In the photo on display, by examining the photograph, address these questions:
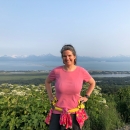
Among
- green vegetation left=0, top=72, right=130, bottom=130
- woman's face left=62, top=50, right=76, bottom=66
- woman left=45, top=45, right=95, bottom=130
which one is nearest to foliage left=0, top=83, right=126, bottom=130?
green vegetation left=0, top=72, right=130, bottom=130

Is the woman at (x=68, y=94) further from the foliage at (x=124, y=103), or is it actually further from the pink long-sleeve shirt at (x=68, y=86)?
the foliage at (x=124, y=103)

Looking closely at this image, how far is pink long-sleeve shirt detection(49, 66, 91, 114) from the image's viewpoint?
9.51 ft

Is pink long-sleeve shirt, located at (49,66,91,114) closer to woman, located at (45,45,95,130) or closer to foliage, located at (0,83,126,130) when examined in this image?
woman, located at (45,45,95,130)

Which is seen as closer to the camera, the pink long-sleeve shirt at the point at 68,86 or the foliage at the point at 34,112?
the pink long-sleeve shirt at the point at 68,86

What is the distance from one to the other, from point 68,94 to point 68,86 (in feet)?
0.33

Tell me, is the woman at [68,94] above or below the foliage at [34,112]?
above

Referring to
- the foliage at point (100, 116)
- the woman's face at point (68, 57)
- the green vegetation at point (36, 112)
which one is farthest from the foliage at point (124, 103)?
the woman's face at point (68, 57)

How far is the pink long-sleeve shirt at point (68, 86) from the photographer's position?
290 centimetres

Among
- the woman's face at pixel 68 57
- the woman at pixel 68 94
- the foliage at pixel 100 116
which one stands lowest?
the foliage at pixel 100 116

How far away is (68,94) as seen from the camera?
292 cm

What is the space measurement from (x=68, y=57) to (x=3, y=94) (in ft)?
8.20

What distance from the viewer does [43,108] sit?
14.3ft

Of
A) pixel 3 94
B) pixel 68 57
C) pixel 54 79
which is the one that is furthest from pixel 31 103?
pixel 68 57

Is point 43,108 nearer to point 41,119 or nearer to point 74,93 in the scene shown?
point 41,119
